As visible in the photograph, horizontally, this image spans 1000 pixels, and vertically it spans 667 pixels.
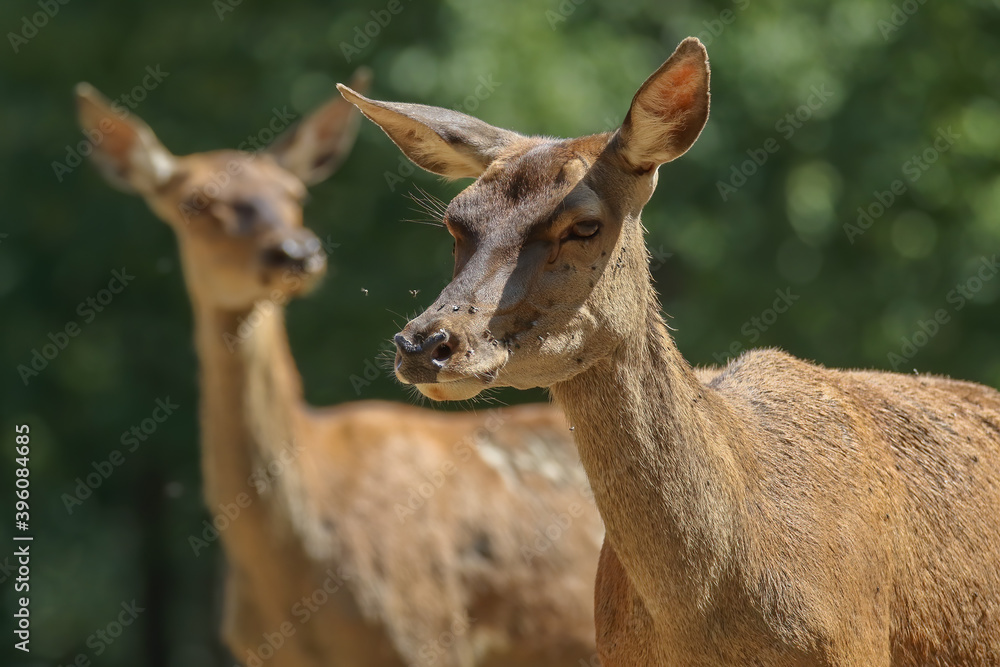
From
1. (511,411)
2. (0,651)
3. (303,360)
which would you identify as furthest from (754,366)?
(0,651)

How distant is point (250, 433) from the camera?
738 cm

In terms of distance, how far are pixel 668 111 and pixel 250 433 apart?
13.9 feet

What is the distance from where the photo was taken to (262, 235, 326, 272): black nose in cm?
746

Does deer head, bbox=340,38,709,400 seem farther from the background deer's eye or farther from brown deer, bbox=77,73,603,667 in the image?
brown deer, bbox=77,73,603,667

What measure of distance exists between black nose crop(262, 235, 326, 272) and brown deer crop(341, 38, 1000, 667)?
10.9 feet
